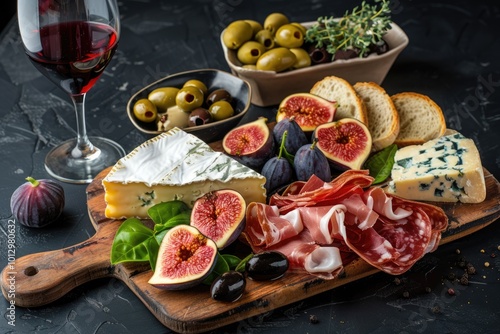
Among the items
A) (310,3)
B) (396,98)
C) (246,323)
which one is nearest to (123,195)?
(246,323)

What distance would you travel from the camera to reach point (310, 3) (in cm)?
430

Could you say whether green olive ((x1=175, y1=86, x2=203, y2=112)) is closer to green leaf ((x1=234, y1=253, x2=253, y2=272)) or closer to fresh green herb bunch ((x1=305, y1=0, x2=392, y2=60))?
fresh green herb bunch ((x1=305, y1=0, x2=392, y2=60))

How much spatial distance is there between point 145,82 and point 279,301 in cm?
167

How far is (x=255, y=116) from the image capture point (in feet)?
11.4

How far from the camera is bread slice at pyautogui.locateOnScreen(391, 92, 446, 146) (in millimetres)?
3094

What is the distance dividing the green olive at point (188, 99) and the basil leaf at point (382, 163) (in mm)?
769

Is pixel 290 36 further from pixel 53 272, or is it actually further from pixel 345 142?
pixel 53 272

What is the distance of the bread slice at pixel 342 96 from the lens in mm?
3148

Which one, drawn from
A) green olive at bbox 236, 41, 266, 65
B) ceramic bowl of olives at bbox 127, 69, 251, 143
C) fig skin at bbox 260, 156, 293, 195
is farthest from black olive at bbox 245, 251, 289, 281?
green olive at bbox 236, 41, 266, 65

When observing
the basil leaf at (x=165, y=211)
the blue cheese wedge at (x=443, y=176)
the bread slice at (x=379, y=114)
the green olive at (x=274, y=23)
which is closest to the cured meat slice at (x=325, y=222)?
the blue cheese wedge at (x=443, y=176)

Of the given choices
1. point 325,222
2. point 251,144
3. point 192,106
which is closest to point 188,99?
point 192,106

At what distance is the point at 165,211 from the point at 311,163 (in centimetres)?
58

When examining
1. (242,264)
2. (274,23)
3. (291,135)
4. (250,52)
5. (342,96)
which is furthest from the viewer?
(274,23)

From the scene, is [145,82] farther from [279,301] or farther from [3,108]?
[279,301]
